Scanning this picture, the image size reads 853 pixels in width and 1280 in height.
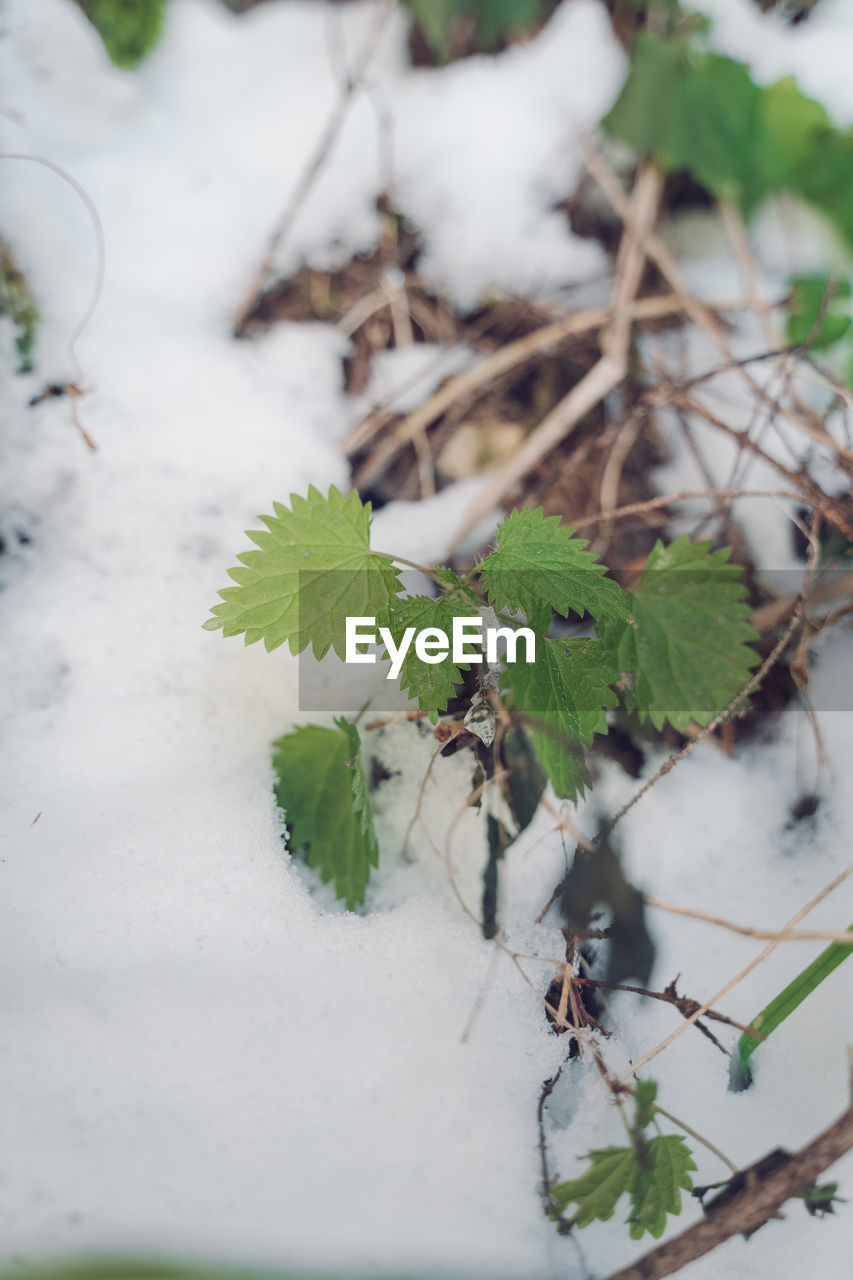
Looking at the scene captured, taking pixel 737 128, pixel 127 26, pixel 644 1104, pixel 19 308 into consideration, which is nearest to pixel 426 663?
pixel 644 1104

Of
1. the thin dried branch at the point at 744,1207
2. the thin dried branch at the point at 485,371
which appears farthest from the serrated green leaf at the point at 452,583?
the thin dried branch at the point at 744,1207

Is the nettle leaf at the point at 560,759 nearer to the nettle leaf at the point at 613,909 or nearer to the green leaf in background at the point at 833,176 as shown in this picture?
the nettle leaf at the point at 613,909

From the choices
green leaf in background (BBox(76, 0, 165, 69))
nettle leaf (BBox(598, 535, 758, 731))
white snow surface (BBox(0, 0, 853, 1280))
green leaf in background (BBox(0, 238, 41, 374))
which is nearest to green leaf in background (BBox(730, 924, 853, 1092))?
white snow surface (BBox(0, 0, 853, 1280))

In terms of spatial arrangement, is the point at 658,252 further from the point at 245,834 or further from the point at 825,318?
the point at 245,834

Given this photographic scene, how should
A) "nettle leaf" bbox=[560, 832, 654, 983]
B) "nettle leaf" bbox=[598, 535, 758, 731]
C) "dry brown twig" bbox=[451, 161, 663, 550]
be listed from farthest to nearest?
1. "dry brown twig" bbox=[451, 161, 663, 550]
2. "nettle leaf" bbox=[598, 535, 758, 731]
3. "nettle leaf" bbox=[560, 832, 654, 983]

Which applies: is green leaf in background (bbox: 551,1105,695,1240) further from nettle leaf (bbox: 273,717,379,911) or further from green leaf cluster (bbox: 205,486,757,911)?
nettle leaf (bbox: 273,717,379,911)
